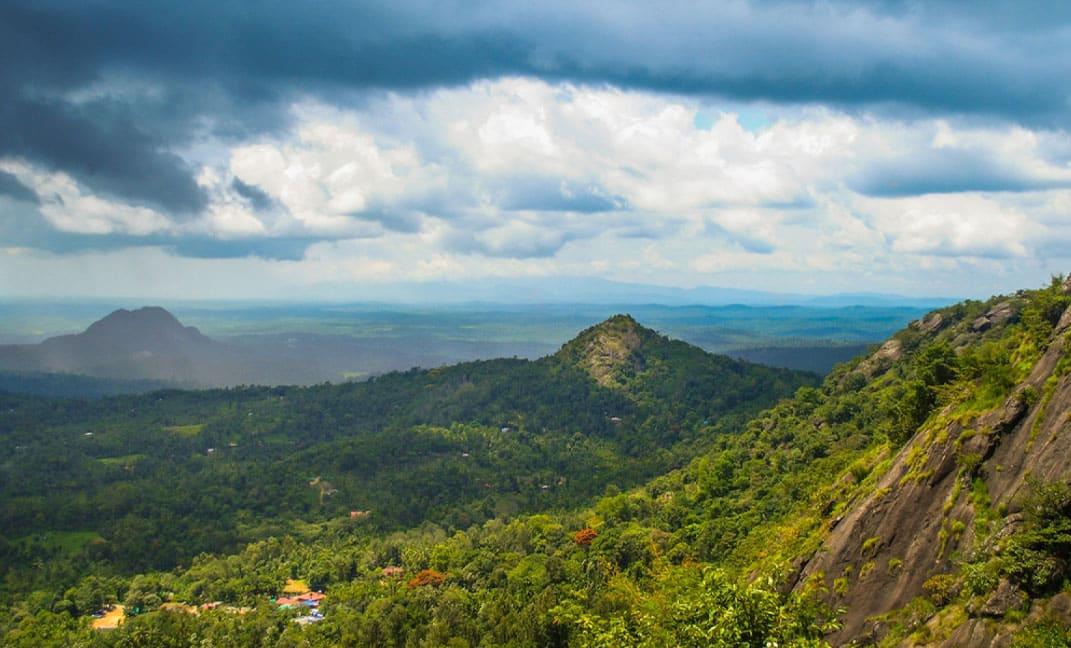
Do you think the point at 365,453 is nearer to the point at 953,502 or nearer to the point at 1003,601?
the point at 953,502

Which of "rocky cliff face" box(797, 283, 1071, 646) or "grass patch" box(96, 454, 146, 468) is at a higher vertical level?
"rocky cliff face" box(797, 283, 1071, 646)

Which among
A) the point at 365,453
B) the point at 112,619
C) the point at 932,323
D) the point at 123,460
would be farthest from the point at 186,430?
the point at 932,323

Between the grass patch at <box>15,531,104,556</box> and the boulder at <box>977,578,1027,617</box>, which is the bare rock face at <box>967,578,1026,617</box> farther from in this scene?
the grass patch at <box>15,531,104,556</box>

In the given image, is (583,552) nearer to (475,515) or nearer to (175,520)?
(475,515)

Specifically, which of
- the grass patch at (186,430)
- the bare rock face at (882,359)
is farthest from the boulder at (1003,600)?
the grass patch at (186,430)

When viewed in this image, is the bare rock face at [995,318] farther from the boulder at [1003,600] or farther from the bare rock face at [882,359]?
the boulder at [1003,600]

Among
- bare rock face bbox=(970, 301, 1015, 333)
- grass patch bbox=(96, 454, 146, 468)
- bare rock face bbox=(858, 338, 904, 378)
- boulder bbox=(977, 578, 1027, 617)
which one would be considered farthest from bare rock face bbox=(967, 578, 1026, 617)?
grass patch bbox=(96, 454, 146, 468)

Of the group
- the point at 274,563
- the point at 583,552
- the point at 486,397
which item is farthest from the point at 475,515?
the point at 486,397
